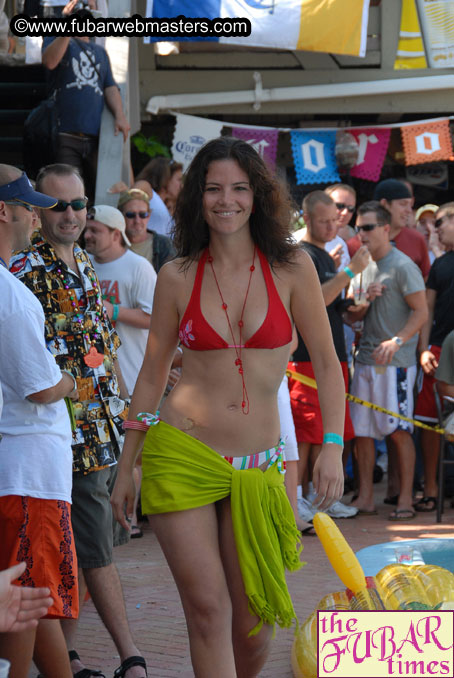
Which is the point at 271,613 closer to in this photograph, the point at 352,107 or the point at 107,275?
the point at 107,275

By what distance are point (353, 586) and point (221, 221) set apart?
5.19ft

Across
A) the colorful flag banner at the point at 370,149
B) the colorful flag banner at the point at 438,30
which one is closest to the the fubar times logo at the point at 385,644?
the colorful flag banner at the point at 438,30

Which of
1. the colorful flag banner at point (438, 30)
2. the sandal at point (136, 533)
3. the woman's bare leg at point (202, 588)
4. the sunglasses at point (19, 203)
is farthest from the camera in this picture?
the colorful flag banner at point (438, 30)

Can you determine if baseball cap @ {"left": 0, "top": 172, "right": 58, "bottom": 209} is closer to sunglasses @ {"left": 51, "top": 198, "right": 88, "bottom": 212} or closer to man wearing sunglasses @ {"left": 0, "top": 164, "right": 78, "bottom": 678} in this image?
man wearing sunglasses @ {"left": 0, "top": 164, "right": 78, "bottom": 678}

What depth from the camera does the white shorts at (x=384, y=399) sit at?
851 cm

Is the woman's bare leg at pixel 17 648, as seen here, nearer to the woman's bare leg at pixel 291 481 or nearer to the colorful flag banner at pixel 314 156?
the woman's bare leg at pixel 291 481

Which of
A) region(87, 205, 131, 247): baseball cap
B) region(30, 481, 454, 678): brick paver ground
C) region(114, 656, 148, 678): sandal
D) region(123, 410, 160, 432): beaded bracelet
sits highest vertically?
region(87, 205, 131, 247): baseball cap

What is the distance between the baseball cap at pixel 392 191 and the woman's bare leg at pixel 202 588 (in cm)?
632

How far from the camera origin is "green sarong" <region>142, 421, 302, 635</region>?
3586mm

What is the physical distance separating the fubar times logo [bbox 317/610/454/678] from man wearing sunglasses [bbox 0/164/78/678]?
1.05 metres

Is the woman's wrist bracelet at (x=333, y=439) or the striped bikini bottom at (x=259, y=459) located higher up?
the woman's wrist bracelet at (x=333, y=439)

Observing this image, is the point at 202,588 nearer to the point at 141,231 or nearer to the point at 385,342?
the point at 141,231

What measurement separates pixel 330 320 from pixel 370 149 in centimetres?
678

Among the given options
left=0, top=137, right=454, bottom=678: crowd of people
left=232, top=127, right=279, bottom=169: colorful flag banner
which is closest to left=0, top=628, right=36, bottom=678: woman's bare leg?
left=0, top=137, right=454, bottom=678: crowd of people
